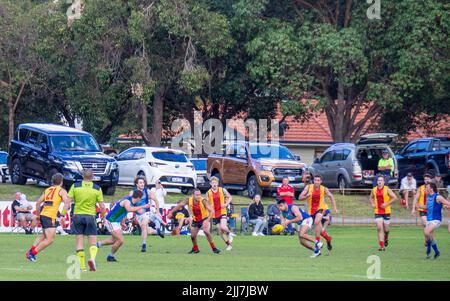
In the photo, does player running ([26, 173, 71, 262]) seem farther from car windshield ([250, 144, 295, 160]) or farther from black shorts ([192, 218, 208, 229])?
car windshield ([250, 144, 295, 160])

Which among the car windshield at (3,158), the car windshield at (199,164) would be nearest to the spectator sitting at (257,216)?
the car windshield at (199,164)

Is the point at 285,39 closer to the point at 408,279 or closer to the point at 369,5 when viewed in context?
the point at 369,5

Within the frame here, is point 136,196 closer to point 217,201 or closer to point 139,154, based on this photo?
point 217,201

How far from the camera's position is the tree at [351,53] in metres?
43.2

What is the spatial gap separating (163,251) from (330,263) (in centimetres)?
513

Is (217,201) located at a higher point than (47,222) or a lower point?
higher

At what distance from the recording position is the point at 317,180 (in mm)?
25281

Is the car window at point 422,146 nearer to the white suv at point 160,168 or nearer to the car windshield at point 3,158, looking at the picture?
the white suv at point 160,168

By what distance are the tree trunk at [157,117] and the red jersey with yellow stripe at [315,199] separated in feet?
71.1

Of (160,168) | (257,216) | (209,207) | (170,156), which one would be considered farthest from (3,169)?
(209,207)

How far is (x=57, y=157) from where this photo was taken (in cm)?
3691

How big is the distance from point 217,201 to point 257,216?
807 centimetres

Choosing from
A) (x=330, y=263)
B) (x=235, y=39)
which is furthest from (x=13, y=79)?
(x=330, y=263)
